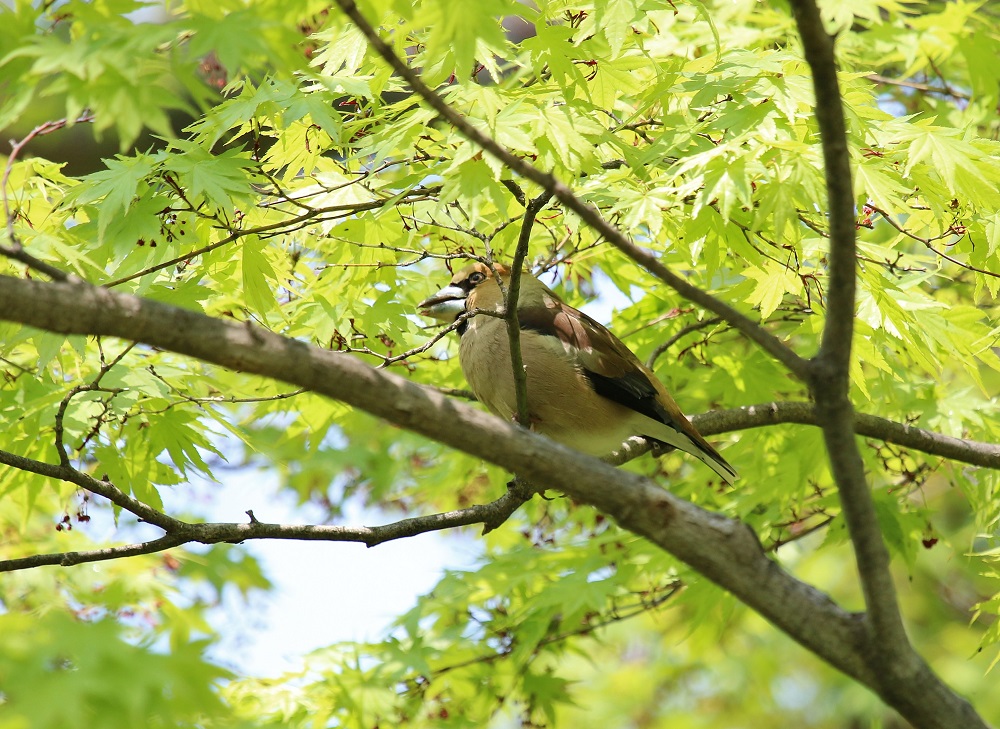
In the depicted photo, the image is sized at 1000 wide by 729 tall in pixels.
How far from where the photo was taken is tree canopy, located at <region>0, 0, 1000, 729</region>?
7.87ft

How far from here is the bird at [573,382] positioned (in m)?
4.76

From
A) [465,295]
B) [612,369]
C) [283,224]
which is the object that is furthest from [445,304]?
[283,224]

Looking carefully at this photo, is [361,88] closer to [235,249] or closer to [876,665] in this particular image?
[235,249]

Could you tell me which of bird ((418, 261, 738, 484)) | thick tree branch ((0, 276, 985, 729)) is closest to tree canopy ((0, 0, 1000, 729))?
thick tree branch ((0, 276, 985, 729))

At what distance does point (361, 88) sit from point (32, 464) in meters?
1.83

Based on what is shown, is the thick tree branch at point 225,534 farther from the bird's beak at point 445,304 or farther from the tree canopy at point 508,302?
the bird's beak at point 445,304

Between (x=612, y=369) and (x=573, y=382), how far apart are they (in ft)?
0.71

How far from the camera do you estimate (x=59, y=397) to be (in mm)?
3980

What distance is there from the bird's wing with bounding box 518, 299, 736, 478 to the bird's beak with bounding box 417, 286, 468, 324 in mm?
377

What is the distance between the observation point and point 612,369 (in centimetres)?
488

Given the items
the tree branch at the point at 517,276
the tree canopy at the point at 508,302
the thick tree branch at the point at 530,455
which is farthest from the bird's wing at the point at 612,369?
the thick tree branch at the point at 530,455

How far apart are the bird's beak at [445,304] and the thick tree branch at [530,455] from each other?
2.78m

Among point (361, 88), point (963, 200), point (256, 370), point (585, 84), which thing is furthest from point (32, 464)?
point (963, 200)

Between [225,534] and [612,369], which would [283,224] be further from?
[612,369]
